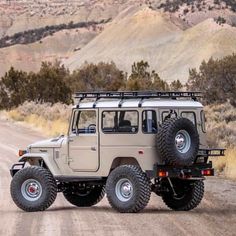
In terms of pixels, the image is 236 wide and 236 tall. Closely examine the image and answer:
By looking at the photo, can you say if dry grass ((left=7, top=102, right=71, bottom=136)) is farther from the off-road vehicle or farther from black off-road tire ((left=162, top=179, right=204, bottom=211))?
black off-road tire ((left=162, top=179, right=204, bottom=211))

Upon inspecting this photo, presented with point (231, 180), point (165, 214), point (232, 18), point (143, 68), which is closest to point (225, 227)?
point (165, 214)

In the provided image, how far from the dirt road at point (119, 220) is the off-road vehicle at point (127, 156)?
0.34 m

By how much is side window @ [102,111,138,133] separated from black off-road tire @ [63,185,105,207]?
151cm

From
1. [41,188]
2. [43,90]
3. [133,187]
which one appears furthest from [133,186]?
[43,90]

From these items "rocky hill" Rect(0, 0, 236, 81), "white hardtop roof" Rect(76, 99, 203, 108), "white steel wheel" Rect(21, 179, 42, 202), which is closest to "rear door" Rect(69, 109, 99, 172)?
"white hardtop roof" Rect(76, 99, 203, 108)

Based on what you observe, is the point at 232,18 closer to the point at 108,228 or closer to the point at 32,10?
the point at 32,10

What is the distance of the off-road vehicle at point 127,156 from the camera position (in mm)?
12492

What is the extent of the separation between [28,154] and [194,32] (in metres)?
88.1

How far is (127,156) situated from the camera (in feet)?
41.8

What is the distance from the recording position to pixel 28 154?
13.7 meters

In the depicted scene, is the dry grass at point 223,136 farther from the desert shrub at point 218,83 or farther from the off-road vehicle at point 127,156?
the off-road vehicle at point 127,156

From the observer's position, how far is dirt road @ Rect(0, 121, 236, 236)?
36.1 ft

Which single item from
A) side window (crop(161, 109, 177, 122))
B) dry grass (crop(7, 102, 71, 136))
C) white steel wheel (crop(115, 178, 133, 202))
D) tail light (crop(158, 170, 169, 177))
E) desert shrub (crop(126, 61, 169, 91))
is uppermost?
desert shrub (crop(126, 61, 169, 91))

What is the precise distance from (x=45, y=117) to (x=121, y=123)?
30927 mm
